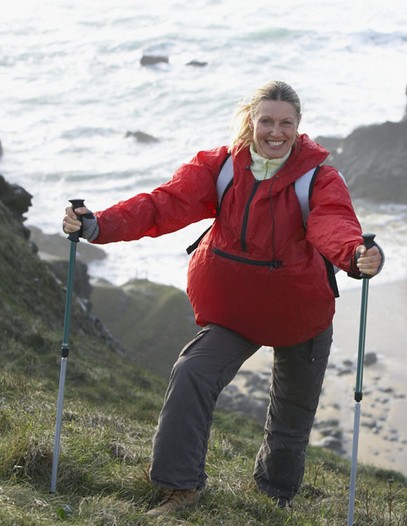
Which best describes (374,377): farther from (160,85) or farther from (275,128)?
(160,85)

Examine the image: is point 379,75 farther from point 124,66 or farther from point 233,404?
point 233,404

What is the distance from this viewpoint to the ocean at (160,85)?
4409 cm

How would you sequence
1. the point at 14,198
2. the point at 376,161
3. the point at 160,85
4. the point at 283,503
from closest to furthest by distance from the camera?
the point at 283,503
the point at 14,198
the point at 376,161
the point at 160,85

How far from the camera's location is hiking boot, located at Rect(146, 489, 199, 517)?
5438mm

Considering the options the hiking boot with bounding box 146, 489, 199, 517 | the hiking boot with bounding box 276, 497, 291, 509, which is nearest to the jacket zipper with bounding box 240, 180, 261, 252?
the hiking boot with bounding box 146, 489, 199, 517

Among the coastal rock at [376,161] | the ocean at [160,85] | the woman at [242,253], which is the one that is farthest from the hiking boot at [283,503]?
the coastal rock at [376,161]

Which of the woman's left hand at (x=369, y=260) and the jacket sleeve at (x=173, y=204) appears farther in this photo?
the jacket sleeve at (x=173, y=204)

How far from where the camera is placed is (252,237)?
566cm

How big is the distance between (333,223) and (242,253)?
1.97 feet

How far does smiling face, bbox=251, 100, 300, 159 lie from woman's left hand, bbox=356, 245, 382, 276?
0.99 m

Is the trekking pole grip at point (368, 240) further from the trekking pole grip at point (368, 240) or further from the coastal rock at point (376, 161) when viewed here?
the coastal rock at point (376, 161)

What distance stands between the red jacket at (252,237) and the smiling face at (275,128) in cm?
9

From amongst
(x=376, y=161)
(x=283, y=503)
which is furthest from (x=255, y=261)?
(x=376, y=161)

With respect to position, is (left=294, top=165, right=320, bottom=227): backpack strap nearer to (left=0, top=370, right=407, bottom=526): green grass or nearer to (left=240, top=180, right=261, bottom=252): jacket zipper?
(left=240, top=180, right=261, bottom=252): jacket zipper
